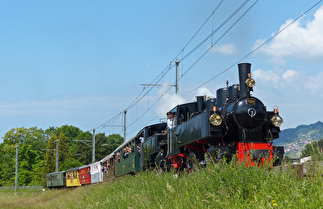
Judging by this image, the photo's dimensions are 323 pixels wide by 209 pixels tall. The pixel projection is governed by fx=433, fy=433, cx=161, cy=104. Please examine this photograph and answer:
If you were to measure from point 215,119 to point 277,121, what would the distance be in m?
2.05

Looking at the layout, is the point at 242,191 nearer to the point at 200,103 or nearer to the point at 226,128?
the point at 226,128

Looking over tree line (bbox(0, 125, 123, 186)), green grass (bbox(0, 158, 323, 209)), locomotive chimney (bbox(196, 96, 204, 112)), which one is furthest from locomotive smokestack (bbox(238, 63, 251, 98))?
tree line (bbox(0, 125, 123, 186))

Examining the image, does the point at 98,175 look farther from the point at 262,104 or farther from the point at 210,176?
the point at 210,176

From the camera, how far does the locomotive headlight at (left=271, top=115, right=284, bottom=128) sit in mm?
13391

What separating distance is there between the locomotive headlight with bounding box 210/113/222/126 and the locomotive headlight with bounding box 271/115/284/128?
176 cm

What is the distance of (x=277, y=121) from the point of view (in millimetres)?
13414

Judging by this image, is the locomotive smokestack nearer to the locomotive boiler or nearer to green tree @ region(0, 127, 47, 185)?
the locomotive boiler

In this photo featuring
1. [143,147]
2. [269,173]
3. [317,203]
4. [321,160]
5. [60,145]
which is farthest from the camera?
[60,145]

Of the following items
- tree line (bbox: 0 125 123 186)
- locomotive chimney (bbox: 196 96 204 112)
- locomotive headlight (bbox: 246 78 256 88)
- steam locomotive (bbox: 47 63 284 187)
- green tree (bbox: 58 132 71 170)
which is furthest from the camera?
green tree (bbox: 58 132 71 170)

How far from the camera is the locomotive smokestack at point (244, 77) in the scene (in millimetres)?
13398

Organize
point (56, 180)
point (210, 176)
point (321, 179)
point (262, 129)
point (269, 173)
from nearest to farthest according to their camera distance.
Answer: point (321, 179) → point (269, 173) → point (210, 176) → point (262, 129) → point (56, 180)

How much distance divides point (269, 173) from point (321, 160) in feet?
2.92

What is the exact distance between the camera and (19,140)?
118 meters

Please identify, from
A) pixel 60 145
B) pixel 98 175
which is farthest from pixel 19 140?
pixel 98 175
